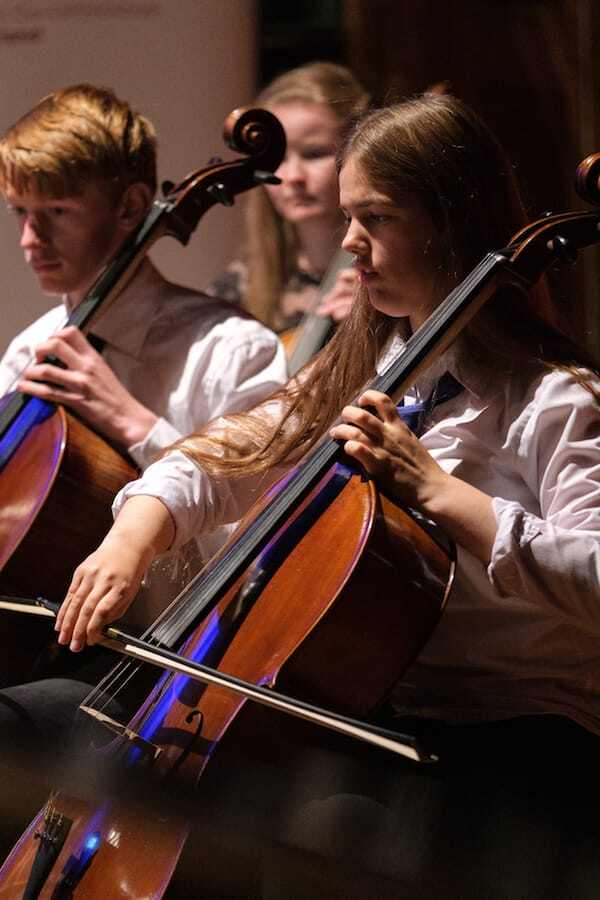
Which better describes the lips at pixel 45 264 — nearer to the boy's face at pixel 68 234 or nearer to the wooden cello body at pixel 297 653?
the boy's face at pixel 68 234

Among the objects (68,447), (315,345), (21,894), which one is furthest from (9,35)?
(21,894)

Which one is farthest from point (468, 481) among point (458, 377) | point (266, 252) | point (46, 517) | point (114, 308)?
point (266, 252)

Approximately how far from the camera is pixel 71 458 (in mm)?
1528

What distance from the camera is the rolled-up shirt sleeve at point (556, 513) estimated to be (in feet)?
3.65

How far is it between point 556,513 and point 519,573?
0.07m

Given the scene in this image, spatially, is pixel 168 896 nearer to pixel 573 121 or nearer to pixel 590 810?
pixel 590 810

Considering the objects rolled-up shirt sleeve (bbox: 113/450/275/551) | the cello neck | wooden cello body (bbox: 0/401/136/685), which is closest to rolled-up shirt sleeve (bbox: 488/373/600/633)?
rolled-up shirt sleeve (bbox: 113/450/275/551)

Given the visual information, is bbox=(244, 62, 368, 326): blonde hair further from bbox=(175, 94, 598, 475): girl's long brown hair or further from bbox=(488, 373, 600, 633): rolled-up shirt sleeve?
bbox=(488, 373, 600, 633): rolled-up shirt sleeve

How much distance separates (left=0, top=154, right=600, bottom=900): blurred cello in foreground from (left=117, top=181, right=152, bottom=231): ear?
1.97ft

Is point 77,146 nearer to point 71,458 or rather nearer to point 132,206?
point 132,206

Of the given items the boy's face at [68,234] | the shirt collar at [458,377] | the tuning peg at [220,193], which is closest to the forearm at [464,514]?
the shirt collar at [458,377]

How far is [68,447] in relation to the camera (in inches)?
60.4

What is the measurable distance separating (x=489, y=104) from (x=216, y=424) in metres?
1.59

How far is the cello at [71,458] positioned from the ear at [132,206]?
6cm
